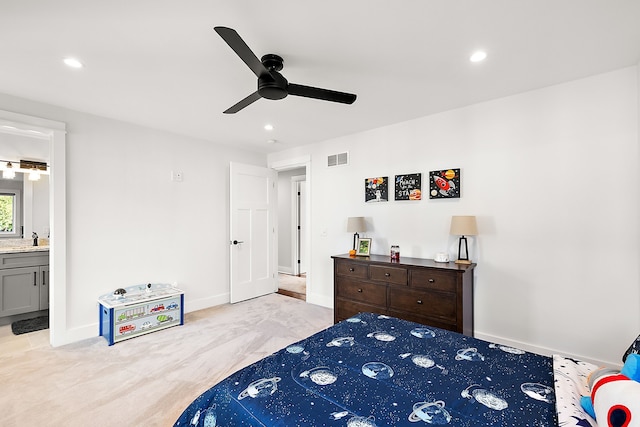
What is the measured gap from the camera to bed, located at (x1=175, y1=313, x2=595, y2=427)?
3.35 feet

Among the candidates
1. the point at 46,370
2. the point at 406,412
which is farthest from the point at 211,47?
the point at 46,370

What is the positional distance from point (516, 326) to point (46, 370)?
14.0ft

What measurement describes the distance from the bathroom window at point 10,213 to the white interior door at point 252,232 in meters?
3.18

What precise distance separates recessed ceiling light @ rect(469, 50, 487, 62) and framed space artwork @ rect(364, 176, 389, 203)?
1.70 meters

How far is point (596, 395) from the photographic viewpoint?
3.05 feet

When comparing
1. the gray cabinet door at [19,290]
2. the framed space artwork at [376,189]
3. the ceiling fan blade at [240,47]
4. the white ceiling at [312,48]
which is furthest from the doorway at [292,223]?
the ceiling fan blade at [240,47]

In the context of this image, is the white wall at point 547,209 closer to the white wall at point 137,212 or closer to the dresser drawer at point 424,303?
the dresser drawer at point 424,303

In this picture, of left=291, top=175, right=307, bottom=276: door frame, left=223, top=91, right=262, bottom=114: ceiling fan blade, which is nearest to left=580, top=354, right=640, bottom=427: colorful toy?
left=223, top=91, right=262, bottom=114: ceiling fan blade

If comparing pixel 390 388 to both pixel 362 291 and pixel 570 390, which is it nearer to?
pixel 570 390

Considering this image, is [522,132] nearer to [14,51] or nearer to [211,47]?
[211,47]

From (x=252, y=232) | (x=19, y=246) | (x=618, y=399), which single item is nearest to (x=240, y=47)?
(x=618, y=399)

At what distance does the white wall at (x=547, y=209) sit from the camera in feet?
7.64

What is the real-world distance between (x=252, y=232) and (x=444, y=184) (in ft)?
9.78

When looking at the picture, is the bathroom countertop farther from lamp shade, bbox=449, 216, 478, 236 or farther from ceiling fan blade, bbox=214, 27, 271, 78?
lamp shade, bbox=449, 216, 478, 236
